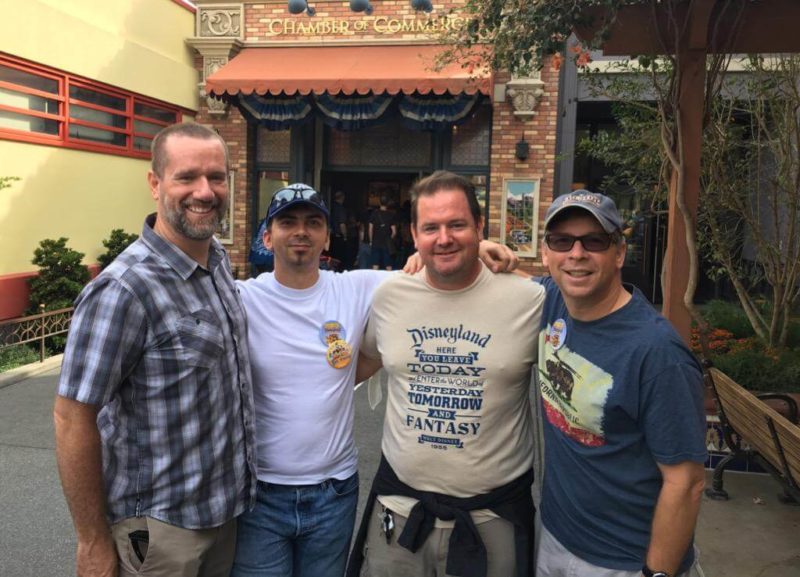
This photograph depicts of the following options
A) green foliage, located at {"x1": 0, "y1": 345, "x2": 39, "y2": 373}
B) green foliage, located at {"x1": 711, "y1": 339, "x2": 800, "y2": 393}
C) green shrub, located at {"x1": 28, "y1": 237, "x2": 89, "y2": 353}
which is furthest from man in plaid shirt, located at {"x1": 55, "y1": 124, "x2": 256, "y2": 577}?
green shrub, located at {"x1": 28, "y1": 237, "x2": 89, "y2": 353}

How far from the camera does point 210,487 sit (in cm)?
189

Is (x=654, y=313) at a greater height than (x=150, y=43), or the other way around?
(x=150, y=43)

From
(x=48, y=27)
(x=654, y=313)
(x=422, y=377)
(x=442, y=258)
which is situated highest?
(x=48, y=27)

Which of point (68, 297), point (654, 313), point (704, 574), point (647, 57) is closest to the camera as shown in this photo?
point (654, 313)

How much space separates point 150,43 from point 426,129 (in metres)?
5.02

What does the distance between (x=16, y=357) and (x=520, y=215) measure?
770 centimetres

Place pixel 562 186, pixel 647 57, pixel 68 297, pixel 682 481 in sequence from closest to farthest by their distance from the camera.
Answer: pixel 682 481 < pixel 647 57 < pixel 68 297 < pixel 562 186

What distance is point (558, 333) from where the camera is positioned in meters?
2.02

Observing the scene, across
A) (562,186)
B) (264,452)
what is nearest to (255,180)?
(562,186)

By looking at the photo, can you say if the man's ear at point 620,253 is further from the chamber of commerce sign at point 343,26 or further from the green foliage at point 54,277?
the chamber of commerce sign at point 343,26

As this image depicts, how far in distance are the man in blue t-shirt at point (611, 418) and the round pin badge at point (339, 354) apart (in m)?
0.71

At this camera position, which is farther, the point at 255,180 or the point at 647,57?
the point at 255,180

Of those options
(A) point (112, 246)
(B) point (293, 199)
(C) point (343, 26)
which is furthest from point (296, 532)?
(C) point (343, 26)

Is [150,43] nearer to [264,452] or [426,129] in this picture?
[426,129]
